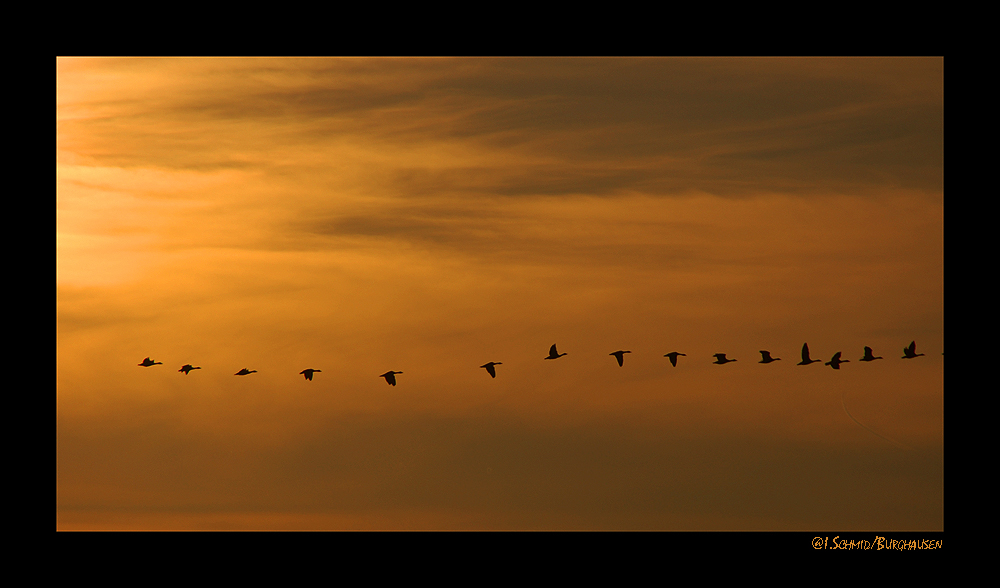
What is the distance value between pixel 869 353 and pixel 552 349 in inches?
742

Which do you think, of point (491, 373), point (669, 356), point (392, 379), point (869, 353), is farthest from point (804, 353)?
point (392, 379)

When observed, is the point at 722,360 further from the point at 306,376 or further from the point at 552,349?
the point at 306,376

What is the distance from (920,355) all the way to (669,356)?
1382cm

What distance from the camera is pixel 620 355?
181 ft
